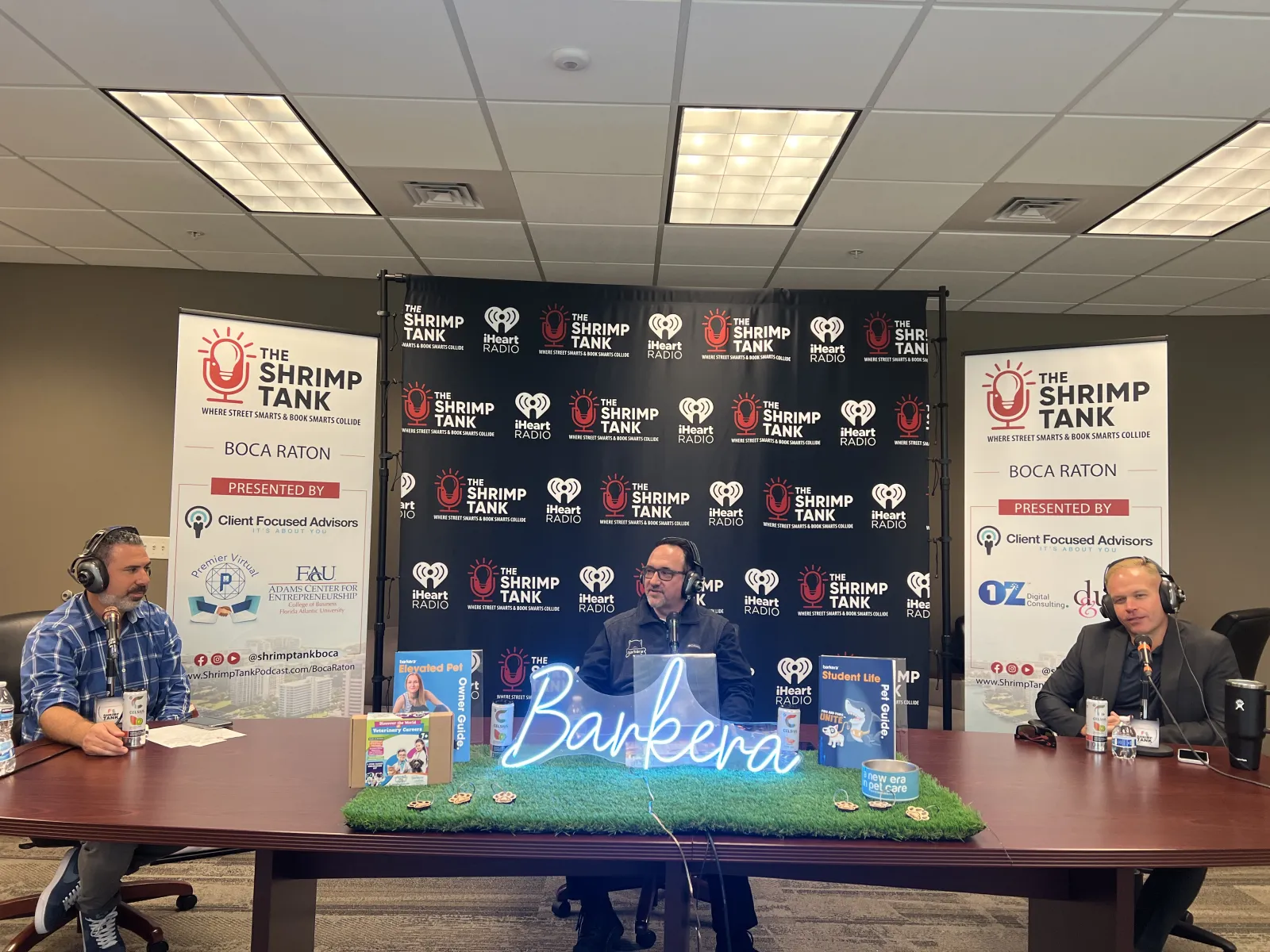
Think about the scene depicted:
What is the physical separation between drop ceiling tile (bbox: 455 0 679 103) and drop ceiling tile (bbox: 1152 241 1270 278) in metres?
3.51

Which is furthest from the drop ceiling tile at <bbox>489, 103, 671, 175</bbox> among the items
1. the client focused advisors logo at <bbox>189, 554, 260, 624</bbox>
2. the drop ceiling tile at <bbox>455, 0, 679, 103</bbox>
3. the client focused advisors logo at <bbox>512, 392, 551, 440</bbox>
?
the client focused advisors logo at <bbox>189, 554, 260, 624</bbox>

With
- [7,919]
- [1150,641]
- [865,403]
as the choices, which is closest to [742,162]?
A: [865,403]

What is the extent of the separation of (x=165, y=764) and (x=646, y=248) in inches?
145

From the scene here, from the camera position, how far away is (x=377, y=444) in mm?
5617

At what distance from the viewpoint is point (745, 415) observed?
14.2ft

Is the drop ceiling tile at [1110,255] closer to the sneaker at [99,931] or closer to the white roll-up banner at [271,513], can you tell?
the white roll-up banner at [271,513]

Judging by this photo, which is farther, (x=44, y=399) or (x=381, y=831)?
(x=44, y=399)

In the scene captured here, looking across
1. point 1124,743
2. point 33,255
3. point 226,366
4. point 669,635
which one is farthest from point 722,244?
point 33,255

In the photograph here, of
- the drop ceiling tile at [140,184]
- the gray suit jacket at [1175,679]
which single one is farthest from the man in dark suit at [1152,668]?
the drop ceiling tile at [140,184]

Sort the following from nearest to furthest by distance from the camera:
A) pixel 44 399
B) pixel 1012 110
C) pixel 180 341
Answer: pixel 1012 110
pixel 180 341
pixel 44 399

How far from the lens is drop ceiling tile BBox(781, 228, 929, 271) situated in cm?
443

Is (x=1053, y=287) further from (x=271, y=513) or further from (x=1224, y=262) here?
(x=271, y=513)

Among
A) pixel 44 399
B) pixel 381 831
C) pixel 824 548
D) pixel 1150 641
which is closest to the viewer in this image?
pixel 381 831

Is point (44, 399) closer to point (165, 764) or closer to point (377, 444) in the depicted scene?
point (377, 444)
